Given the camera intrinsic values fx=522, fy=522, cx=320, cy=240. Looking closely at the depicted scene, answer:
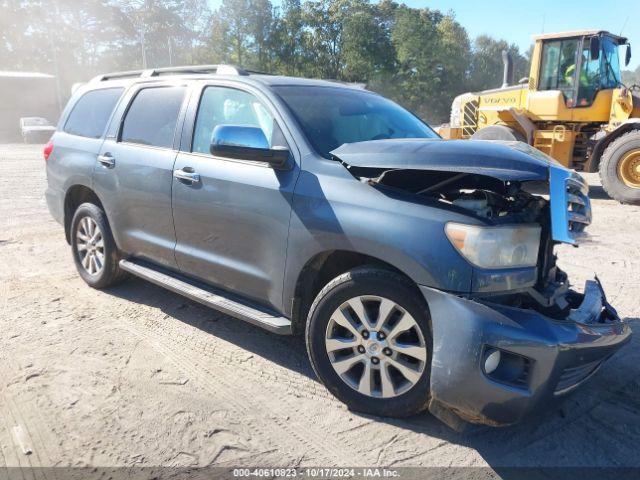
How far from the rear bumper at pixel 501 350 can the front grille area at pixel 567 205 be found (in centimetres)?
41

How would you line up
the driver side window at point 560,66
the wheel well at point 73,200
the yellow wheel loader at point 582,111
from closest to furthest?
the wheel well at point 73,200 < the yellow wheel loader at point 582,111 < the driver side window at point 560,66

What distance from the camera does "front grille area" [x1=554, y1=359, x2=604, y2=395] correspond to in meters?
2.46

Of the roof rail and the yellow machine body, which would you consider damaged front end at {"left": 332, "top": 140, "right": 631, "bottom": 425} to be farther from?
the yellow machine body

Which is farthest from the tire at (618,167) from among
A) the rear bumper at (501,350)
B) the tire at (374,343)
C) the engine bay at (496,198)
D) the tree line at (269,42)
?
the tree line at (269,42)

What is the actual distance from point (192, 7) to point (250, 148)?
60.9 meters

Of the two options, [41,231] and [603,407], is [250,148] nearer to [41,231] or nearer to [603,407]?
[603,407]

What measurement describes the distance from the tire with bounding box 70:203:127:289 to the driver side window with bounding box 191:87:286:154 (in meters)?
1.38

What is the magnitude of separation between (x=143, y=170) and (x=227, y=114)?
0.87m

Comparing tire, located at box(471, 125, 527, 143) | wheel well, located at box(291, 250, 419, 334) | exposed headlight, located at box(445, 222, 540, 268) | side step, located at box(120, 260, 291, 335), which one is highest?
tire, located at box(471, 125, 527, 143)

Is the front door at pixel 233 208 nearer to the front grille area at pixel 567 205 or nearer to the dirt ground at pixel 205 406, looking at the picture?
the dirt ground at pixel 205 406

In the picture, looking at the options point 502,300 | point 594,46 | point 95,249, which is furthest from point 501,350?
point 594,46

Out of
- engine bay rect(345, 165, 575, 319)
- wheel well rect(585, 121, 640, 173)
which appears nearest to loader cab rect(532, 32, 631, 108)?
wheel well rect(585, 121, 640, 173)

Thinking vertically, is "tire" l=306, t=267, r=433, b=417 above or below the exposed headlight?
below

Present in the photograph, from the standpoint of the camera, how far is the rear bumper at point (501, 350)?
236cm
